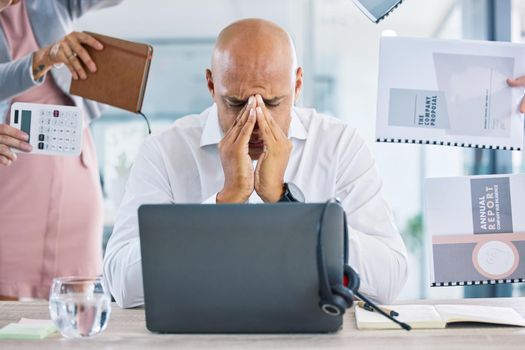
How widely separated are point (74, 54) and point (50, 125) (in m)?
0.30

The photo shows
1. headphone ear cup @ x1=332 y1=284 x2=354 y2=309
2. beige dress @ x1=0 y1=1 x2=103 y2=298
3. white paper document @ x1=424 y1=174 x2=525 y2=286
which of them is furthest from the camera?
beige dress @ x1=0 y1=1 x2=103 y2=298

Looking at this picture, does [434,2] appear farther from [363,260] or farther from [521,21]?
[363,260]

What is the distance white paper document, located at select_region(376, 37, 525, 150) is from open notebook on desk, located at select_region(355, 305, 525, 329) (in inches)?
23.1

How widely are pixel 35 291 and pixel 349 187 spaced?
107 centimetres

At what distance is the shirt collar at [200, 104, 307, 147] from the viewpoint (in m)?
2.08

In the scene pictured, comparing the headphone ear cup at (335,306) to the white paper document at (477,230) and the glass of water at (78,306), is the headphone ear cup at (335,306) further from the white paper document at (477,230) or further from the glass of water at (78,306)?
the white paper document at (477,230)

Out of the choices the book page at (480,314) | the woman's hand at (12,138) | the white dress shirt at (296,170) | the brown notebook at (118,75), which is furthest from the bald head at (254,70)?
the book page at (480,314)

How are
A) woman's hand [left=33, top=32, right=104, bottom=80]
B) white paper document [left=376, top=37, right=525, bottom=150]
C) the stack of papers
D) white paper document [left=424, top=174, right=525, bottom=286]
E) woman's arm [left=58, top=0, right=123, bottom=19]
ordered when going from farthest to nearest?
woman's arm [left=58, top=0, right=123, bottom=19] < woman's hand [left=33, top=32, right=104, bottom=80] < white paper document [left=376, top=37, right=525, bottom=150] < white paper document [left=424, top=174, right=525, bottom=286] < the stack of papers

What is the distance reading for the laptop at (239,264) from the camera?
3.89 ft

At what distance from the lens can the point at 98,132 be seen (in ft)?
17.2

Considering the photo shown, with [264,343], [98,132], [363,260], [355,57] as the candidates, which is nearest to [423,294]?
[355,57]

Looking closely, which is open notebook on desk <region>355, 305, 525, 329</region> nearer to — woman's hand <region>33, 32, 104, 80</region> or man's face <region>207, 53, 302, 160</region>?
man's face <region>207, 53, 302, 160</region>

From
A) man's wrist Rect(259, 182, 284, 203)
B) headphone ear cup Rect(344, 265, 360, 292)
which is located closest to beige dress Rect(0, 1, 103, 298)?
man's wrist Rect(259, 182, 284, 203)

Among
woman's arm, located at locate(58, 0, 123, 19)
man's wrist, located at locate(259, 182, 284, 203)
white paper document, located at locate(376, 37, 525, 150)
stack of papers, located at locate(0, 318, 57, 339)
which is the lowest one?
stack of papers, located at locate(0, 318, 57, 339)
